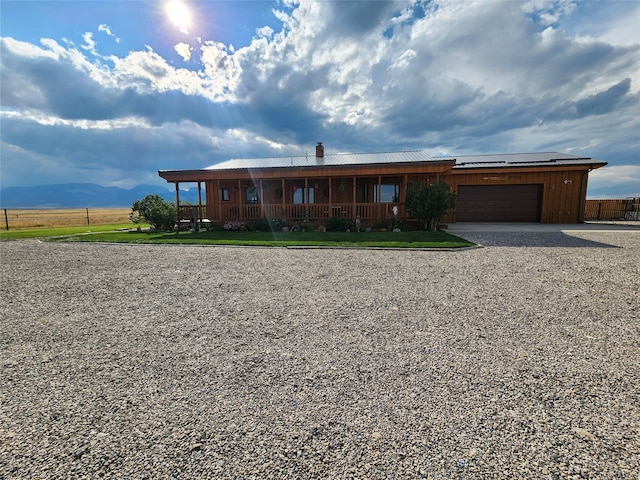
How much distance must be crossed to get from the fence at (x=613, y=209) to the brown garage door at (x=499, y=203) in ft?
17.9

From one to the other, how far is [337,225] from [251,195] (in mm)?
6341

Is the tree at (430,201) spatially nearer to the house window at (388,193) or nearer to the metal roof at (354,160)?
the metal roof at (354,160)

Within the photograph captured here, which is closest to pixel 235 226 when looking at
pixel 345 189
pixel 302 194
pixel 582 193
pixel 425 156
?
pixel 302 194

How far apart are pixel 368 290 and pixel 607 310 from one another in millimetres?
3103

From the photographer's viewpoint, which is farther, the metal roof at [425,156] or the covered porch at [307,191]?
the metal roof at [425,156]

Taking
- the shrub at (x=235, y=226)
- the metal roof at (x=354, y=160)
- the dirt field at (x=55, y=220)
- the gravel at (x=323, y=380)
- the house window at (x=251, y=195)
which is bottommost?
the gravel at (x=323, y=380)

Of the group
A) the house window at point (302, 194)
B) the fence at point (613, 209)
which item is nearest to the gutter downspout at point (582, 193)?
the fence at point (613, 209)

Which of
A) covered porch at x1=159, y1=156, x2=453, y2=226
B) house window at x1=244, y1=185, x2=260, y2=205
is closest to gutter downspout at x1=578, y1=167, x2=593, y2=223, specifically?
covered porch at x1=159, y1=156, x2=453, y2=226

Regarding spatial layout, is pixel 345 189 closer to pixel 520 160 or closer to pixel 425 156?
pixel 425 156

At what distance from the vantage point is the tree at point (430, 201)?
477 inches

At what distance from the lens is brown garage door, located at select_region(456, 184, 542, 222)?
16953 millimetres

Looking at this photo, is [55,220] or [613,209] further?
[55,220]

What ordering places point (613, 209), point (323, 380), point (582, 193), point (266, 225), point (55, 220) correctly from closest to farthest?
point (323, 380) → point (266, 225) → point (582, 193) → point (613, 209) → point (55, 220)

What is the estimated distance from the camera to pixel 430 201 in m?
12.1
